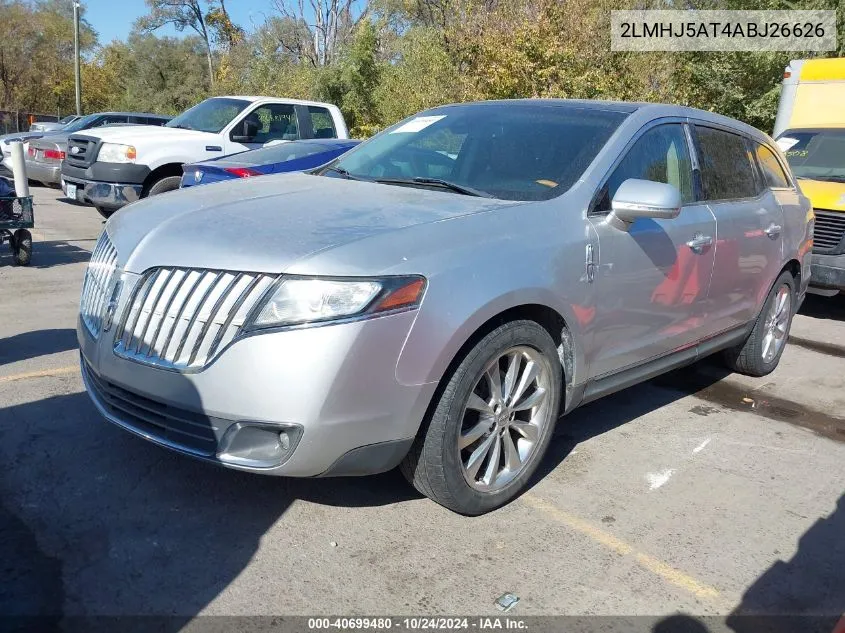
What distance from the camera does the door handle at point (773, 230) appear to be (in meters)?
4.90

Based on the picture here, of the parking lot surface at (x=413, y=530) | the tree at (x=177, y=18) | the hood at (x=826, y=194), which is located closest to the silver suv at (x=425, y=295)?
the parking lot surface at (x=413, y=530)

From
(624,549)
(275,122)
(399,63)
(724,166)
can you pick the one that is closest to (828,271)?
(724,166)

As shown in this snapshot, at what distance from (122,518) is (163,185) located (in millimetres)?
7456

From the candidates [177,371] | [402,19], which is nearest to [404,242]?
[177,371]

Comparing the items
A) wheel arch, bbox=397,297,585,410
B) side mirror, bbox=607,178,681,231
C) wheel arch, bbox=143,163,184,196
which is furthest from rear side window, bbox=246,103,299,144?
wheel arch, bbox=397,297,585,410

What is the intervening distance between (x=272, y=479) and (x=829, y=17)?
18.6m

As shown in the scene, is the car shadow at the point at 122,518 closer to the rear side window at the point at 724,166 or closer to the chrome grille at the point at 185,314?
the chrome grille at the point at 185,314

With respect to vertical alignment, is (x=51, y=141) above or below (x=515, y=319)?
above

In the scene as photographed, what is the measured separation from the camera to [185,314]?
2691 millimetres

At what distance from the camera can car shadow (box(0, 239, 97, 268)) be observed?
795 cm

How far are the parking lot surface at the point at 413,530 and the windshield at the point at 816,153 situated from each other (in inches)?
196

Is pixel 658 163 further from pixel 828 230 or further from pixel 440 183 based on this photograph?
pixel 828 230

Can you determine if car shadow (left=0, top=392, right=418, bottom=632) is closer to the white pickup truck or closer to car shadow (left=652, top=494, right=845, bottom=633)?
car shadow (left=652, top=494, right=845, bottom=633)

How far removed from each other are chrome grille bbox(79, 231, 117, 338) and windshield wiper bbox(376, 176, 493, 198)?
136cm
